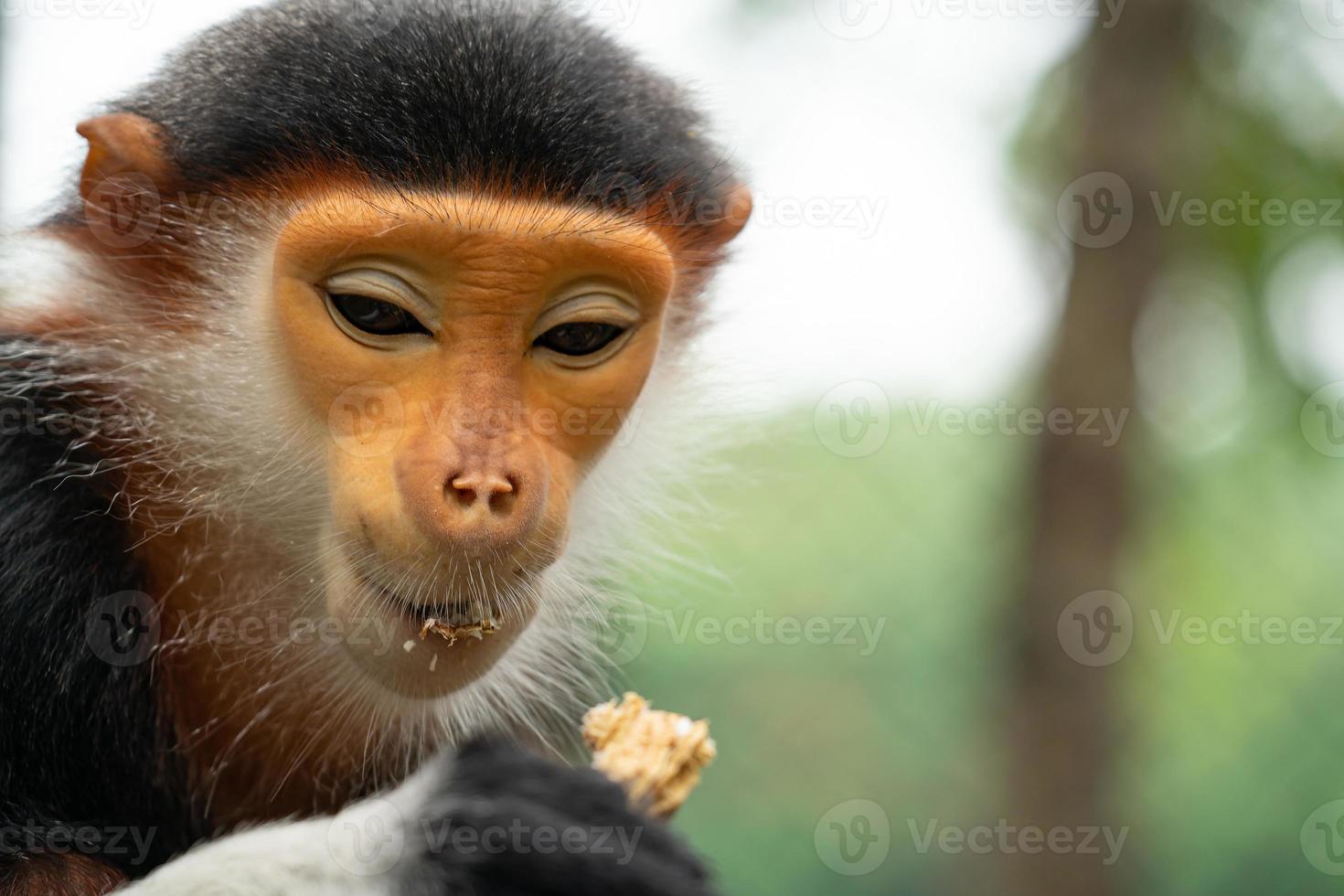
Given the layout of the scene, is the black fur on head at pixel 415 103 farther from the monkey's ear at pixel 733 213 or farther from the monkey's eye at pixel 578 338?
the monkey's ear at pixel 733 213

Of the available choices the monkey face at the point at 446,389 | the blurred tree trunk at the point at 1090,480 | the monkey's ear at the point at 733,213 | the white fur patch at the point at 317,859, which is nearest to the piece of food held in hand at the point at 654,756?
the white fur patch at the point at 317,859

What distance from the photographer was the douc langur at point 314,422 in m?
2.55

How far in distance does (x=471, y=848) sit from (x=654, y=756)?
43 centimetres

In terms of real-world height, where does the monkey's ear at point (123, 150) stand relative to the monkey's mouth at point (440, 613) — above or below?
above

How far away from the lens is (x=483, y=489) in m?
2.50

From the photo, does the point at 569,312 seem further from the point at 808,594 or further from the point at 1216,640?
the point at 1216,640

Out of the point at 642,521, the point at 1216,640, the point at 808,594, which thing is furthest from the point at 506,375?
the point at 1216,640

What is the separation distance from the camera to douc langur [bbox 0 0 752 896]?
8.38 feet

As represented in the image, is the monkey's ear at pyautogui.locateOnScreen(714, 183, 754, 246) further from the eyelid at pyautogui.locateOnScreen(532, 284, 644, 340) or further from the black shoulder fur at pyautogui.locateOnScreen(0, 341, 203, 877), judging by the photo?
the black shoulder fur at pyautogui.locateOnScreen(0, 341, 203, 877)

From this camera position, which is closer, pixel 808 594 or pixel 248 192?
pixel 248 192

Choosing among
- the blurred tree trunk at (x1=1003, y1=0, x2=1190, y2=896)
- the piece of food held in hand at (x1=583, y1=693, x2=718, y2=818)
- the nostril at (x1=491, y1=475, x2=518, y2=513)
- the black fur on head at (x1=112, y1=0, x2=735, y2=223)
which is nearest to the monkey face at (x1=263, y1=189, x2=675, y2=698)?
the nostril at (x1=491, y1=475, x2=518, y2=513)

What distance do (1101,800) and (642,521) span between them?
328cm

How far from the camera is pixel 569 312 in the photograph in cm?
294

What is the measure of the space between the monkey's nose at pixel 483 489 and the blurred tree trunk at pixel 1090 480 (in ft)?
13.8
